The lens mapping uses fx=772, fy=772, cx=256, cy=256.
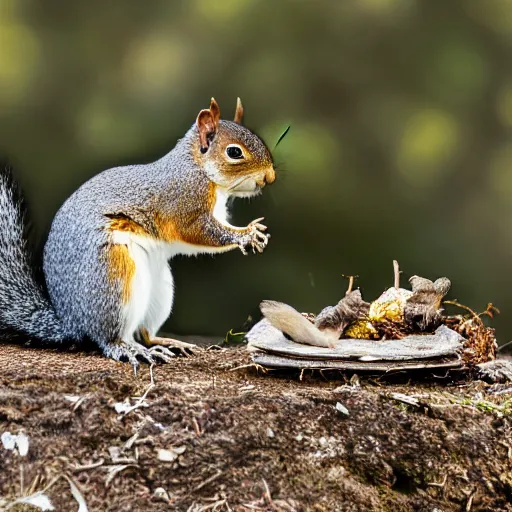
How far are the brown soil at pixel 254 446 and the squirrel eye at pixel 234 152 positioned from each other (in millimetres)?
607

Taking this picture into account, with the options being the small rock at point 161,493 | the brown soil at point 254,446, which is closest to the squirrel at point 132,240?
the brown soil at point 254,446

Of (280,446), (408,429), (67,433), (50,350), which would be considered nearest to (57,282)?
(50,350)

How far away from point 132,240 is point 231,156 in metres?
0.31

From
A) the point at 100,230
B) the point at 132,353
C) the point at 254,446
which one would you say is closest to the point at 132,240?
the point at 100,230

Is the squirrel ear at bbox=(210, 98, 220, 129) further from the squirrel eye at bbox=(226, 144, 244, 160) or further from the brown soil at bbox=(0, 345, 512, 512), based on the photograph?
→ the brown soil at bbox=(0, 345, 512, 512)

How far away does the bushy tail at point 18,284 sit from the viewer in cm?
192

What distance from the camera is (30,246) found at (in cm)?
202

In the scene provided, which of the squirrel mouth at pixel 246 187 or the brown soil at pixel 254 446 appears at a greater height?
the squirrel mouth at pixel 246 187

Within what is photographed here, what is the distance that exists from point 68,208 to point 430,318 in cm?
91

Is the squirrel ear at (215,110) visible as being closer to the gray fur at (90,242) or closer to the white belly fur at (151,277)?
the gray fur at (90,242)

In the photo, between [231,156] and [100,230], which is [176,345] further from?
[231,156]

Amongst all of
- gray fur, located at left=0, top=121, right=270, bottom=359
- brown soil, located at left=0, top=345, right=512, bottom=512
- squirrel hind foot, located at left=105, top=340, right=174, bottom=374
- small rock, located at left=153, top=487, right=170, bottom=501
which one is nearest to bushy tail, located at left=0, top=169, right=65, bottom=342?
gray fur, located at left=0, top=121, right=270, bottom=359

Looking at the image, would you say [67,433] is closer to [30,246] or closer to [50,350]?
[50,350]

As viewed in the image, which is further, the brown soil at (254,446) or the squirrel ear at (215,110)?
the squirrel ear at (215,110)
